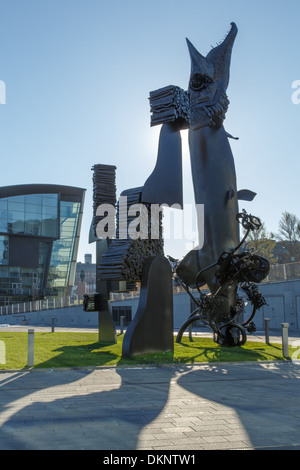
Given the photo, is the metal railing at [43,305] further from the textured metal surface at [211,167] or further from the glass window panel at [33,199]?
the textured metal surface at [211,167]

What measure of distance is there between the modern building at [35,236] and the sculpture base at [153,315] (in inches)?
1923

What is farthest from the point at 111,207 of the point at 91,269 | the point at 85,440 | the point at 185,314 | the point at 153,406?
the point at 91,269

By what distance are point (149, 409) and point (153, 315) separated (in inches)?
247

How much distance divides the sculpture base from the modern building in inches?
1923

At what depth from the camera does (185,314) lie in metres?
33.9

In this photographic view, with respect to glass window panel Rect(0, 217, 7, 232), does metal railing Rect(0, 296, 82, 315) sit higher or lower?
lower

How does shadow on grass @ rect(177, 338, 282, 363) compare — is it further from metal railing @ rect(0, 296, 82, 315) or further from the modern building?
the modern building

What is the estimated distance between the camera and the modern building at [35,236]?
59281 millimetres

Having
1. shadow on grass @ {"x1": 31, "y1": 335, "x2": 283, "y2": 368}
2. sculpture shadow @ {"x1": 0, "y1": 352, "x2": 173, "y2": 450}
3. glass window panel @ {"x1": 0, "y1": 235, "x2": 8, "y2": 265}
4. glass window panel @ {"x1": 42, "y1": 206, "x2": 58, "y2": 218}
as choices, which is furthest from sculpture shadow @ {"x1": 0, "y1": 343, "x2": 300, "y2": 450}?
glass window panel @ {"x1": 42, "y1": 206, "x2": 58, "y2": 218}

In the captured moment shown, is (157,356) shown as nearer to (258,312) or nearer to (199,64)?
(199,64)

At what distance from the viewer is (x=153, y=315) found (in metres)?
12.7

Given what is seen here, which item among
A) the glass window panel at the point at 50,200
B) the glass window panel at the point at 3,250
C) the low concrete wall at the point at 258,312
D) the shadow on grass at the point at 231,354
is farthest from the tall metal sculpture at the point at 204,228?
the glass window panel at the point at 50,200

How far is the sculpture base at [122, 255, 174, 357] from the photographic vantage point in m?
12.2

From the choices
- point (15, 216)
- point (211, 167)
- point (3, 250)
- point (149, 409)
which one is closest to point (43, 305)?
point (3, 250)
